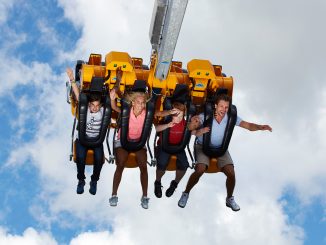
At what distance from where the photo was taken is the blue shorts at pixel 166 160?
14.9 metres

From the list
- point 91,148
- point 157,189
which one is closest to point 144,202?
point 157,189

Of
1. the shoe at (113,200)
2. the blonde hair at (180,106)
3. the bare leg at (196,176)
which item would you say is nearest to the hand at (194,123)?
the blonde hair at (180,106)

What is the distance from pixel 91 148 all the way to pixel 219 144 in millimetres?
2382

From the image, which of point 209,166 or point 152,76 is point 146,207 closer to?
point 209,166

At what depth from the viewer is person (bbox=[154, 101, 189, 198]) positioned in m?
14.7

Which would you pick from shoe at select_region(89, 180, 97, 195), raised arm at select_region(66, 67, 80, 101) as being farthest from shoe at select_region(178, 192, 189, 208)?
raised arm at select_region(66, 67, 80, 101)

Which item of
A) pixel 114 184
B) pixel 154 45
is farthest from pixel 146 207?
pixel 154 45

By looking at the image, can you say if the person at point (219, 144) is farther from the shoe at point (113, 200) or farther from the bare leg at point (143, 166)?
the shoe at point (113, 200)

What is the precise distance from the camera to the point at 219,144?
14.9 metres

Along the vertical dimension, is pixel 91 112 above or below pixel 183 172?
above

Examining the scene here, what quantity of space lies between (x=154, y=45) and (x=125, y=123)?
158cm

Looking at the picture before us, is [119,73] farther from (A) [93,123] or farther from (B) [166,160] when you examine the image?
(B) [166,160]

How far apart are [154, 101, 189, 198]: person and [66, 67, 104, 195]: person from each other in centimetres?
108

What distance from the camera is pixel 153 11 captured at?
46.9 feet
